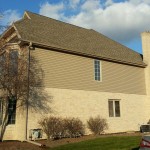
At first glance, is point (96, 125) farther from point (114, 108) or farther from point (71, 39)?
point (71, 39)

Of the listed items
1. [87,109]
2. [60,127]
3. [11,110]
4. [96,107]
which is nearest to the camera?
[11,110]

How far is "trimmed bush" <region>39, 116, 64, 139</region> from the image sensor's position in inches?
765

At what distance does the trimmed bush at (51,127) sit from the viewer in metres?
19.4

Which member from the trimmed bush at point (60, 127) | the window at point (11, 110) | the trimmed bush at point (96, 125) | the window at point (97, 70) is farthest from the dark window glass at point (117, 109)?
the window at point (11, 110)

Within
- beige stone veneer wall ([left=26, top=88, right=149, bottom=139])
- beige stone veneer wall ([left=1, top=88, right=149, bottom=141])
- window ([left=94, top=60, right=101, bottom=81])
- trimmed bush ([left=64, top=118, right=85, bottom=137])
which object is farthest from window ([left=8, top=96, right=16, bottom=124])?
window ([left=94, top=60, right=101, bottom=81])

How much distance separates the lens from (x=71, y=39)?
2461 cm

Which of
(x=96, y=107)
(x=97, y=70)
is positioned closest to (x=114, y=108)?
(x=96, y=107)

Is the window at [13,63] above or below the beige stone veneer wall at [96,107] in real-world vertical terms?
above

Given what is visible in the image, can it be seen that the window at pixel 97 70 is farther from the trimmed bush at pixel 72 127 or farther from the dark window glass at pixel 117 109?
the trimmed bush at pixel 72 127

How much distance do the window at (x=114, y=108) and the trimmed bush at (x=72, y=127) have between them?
4.00 m

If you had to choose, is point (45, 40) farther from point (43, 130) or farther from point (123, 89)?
point (123, 89)

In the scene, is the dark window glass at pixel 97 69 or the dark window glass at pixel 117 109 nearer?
the dark window glass at pixel 97 69

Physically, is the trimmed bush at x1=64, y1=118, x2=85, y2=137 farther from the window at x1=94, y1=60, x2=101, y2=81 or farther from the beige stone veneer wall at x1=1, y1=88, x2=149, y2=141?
the window at x1=94, y1=60, x2=101, y2=81

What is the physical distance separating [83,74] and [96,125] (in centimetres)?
401
